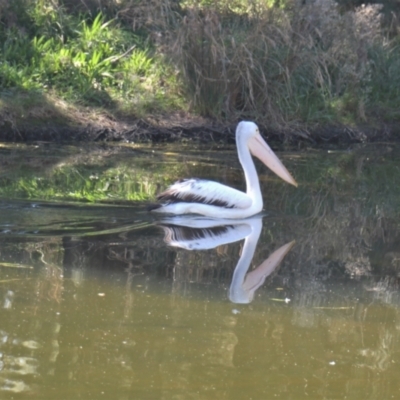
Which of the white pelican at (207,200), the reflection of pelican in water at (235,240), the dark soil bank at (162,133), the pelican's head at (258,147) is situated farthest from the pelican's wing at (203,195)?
the dark soil bank at (162,133)

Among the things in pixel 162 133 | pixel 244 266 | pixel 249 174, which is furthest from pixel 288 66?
pixel 244 266

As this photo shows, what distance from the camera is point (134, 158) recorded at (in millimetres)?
10906

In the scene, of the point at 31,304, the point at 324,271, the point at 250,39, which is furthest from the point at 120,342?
the point at 250,39

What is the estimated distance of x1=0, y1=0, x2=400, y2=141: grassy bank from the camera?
1253 centimetres

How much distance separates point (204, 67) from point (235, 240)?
5687 mm

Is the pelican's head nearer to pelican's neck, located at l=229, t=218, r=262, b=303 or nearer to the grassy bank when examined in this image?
pelican's neck, located at l=229, t=218, r=262, b=303

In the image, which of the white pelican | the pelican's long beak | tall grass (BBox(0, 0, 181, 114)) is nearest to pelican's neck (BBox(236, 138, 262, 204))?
the white pelican

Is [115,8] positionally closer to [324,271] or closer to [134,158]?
[134,158]

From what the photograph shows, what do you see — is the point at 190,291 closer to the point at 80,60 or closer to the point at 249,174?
the point at 249,174

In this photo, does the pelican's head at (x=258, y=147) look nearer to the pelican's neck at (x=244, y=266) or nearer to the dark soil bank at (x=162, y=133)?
the pelican's neck at (x=244, y=266)

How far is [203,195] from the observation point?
7949 millimetres

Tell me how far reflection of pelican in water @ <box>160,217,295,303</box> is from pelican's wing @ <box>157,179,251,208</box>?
0.51 ft

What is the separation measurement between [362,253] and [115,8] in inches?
348

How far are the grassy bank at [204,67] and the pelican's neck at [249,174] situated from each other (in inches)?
154
